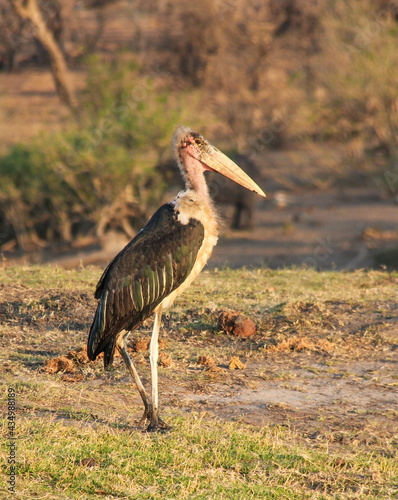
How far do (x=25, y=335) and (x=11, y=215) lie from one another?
10.3m

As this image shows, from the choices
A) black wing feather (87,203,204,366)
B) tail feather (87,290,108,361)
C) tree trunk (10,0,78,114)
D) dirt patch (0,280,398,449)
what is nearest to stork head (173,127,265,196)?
black wing feather (87,203,204,366)

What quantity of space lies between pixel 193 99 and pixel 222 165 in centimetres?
1377

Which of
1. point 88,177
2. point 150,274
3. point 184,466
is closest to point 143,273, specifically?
point 150,274

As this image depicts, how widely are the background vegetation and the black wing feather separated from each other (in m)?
10.8

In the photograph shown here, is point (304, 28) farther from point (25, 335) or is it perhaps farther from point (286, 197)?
point (25, 335)

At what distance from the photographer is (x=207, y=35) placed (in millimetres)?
27531

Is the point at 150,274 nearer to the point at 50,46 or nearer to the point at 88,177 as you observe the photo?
the point at 88,177

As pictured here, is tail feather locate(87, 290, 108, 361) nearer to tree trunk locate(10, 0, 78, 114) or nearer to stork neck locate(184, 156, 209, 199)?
stork neck locate(184, 156, 209, 199)

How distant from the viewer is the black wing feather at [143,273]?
4789 mm

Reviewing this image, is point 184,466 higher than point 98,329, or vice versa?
point 98,329

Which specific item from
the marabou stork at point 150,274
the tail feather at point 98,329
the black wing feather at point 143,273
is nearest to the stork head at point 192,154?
the marabou stork at point 150,274

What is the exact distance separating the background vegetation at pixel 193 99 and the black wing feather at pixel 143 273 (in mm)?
10845

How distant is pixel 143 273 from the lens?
479 centimetres

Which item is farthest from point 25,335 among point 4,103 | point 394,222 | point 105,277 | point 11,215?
point 4,103
